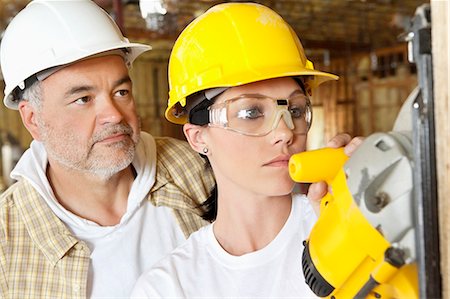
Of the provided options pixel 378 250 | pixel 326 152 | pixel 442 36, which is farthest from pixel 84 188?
pixel 442 36

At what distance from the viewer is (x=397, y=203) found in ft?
2.80

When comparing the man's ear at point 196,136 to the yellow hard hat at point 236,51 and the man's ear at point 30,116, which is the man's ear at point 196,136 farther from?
the man's ear at point 30,116

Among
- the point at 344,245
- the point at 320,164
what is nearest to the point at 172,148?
the point at 320,164

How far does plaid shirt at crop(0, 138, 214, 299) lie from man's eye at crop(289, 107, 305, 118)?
0.97 meters

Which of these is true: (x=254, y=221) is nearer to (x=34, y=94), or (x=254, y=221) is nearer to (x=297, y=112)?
(x=297, y=112)

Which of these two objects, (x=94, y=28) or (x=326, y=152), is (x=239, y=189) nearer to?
(x=326, y=152)

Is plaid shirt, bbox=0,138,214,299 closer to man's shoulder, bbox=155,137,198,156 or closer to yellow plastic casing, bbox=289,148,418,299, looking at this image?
man's shoulder, bbox=155,137,198,156

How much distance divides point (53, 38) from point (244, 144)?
129cm

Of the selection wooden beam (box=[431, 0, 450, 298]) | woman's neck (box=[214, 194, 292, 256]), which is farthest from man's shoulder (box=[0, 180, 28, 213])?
wooden beam (box=[431, 0, 450, 298])

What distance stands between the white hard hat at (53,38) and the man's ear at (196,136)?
0.76 m

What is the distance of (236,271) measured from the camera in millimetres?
1754

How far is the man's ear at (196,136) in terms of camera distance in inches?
72.4

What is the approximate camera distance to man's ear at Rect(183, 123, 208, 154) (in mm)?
1838

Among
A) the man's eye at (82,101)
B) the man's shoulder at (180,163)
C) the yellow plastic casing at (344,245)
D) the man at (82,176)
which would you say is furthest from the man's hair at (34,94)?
the yellow plastic casing at (344,245)
